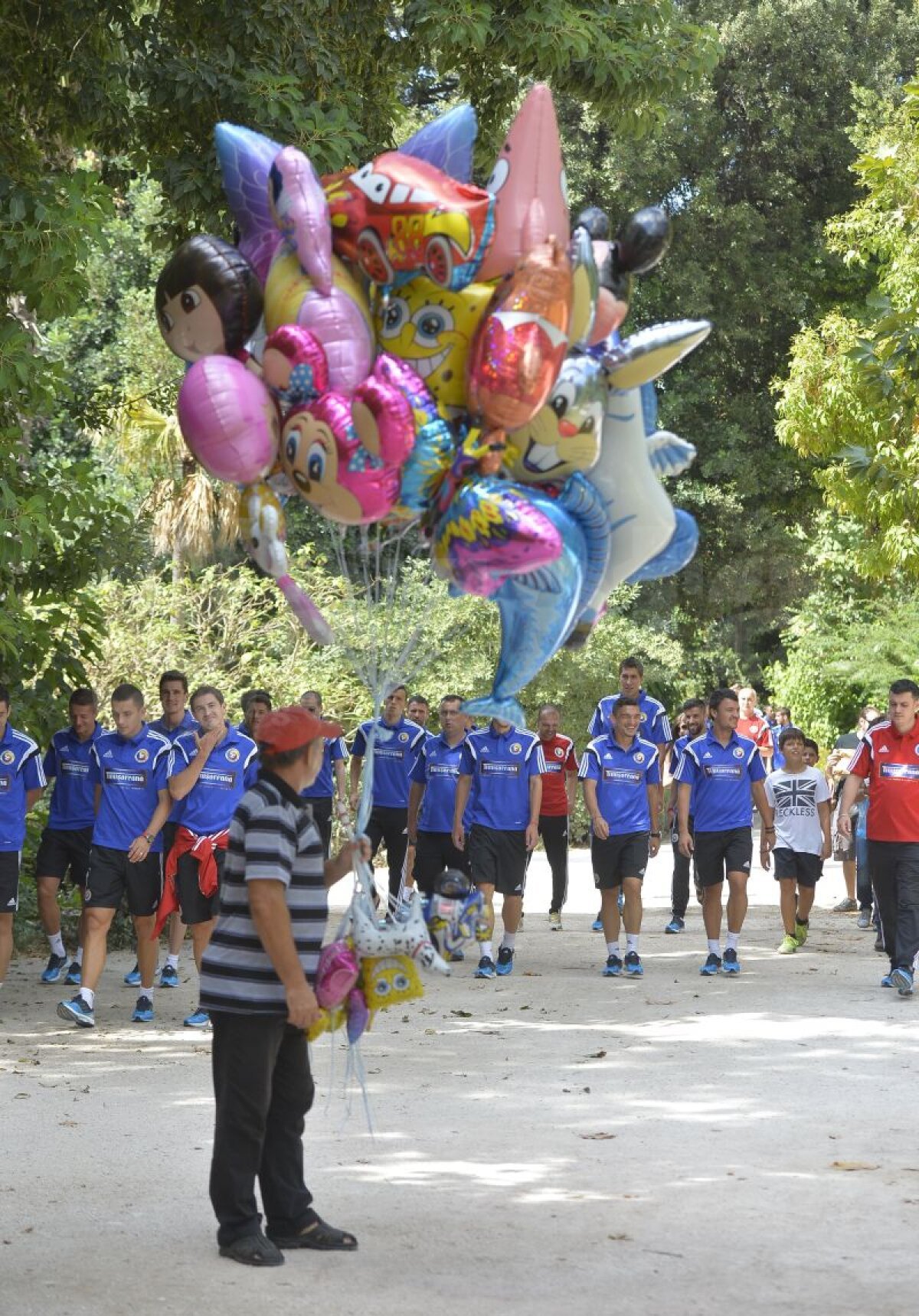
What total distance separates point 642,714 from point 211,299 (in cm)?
814

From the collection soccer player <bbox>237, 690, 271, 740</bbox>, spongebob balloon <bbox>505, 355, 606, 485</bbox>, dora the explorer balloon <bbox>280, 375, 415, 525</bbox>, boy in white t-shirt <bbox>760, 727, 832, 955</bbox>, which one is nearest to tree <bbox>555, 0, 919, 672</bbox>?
boy in white t-shirt <bbox>760, 727, 832, 955</bbox>

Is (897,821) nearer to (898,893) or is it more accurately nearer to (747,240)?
(898,893)

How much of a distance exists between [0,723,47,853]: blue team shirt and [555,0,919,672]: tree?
2154 cm

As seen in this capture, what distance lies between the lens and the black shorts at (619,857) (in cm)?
1218

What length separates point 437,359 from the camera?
5430mm

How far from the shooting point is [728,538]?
3209cm

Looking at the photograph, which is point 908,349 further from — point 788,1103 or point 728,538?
point 728,538

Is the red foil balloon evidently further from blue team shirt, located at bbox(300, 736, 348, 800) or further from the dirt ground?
blue team shirt, located at bbox(300, 736, 348, 800)

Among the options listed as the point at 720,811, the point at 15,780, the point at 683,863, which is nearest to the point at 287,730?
the point at 15,780

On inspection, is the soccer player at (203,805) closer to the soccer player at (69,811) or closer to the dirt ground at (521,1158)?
the dirt ground at (521,1158)

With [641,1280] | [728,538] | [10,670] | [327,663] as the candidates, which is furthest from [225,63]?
[728,538]

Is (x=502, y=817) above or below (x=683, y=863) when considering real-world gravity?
above


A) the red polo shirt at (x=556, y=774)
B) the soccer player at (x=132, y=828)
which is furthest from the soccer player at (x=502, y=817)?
the soccer player at (x=132, y=828)

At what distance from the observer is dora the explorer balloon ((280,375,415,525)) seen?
17.2ft
